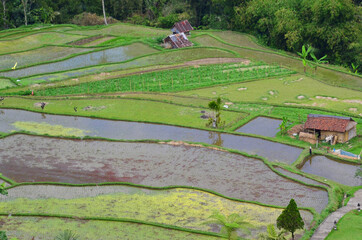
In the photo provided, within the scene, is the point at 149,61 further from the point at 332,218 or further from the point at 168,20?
the point at 332,218

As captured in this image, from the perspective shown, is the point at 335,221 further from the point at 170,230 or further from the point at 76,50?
the point at 76,50

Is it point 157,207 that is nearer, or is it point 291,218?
point 291,218

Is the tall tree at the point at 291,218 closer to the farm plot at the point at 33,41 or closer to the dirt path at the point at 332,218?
the dirt path at the point at 332,218

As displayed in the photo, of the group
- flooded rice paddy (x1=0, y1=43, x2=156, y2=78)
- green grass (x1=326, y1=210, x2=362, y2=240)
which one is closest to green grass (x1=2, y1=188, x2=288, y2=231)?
green grass (x1=326, y1=210, x2=362, y2=240)

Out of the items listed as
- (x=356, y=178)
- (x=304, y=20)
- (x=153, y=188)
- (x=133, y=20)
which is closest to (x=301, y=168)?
(x=356, y=178)

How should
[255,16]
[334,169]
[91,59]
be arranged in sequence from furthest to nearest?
[255,16]
[91,59]
[334,169]

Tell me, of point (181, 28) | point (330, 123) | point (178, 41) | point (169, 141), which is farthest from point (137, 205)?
point (181, 28)
